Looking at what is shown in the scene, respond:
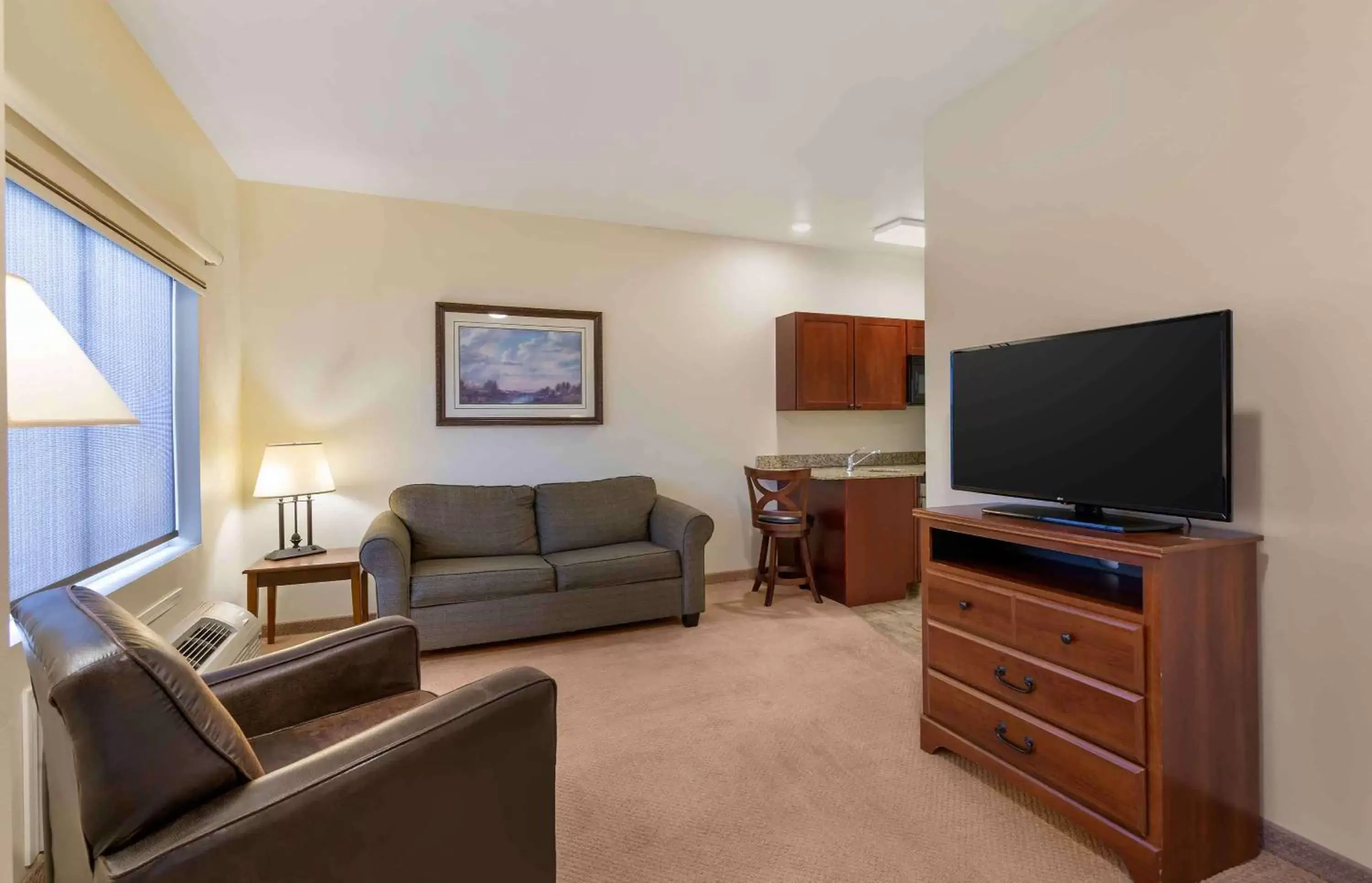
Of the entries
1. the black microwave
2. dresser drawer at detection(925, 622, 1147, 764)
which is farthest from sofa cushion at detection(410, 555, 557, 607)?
the black microwave

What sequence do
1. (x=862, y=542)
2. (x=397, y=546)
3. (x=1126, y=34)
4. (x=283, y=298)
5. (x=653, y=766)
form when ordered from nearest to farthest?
(x=1126, y=34), (x=653, y=766), (x=397, y=546), (x=283, y=298), (x=862, y=542)

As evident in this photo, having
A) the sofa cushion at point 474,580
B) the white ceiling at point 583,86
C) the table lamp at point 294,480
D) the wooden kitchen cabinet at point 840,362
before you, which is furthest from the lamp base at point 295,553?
the wooden kitchen cabinet at point 840,362

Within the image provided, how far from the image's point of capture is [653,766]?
7.64ft

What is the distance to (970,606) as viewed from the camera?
2193 millimetres

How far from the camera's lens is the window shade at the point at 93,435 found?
183 centimetres

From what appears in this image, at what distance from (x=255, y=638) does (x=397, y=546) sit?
693 mm

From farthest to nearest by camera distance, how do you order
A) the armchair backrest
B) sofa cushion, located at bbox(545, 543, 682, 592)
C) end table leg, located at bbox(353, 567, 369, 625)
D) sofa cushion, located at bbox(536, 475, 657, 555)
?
sofa cushion, located at bbox(536, 475, 657, 555), sofa cushion, located at bbox(545, 543, 682, 592), end table leg, located at bbox(353, 567, 369, 625), the armchair backrest

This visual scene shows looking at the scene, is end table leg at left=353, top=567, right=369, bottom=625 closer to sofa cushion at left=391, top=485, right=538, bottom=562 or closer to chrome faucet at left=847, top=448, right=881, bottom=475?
sofa cushion at left=391, top=485, right=538, bottom=562

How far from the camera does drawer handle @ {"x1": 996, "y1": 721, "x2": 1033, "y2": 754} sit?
1.98 meters

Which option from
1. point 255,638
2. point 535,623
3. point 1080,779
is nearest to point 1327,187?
point 1080,779

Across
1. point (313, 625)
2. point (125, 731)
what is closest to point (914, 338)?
point (313, 625)

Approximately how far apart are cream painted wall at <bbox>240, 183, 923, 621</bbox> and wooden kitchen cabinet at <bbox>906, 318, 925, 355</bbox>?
1.05 feet

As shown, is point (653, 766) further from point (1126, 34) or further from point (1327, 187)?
point (1126, 34)

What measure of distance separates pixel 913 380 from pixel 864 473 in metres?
1.06
